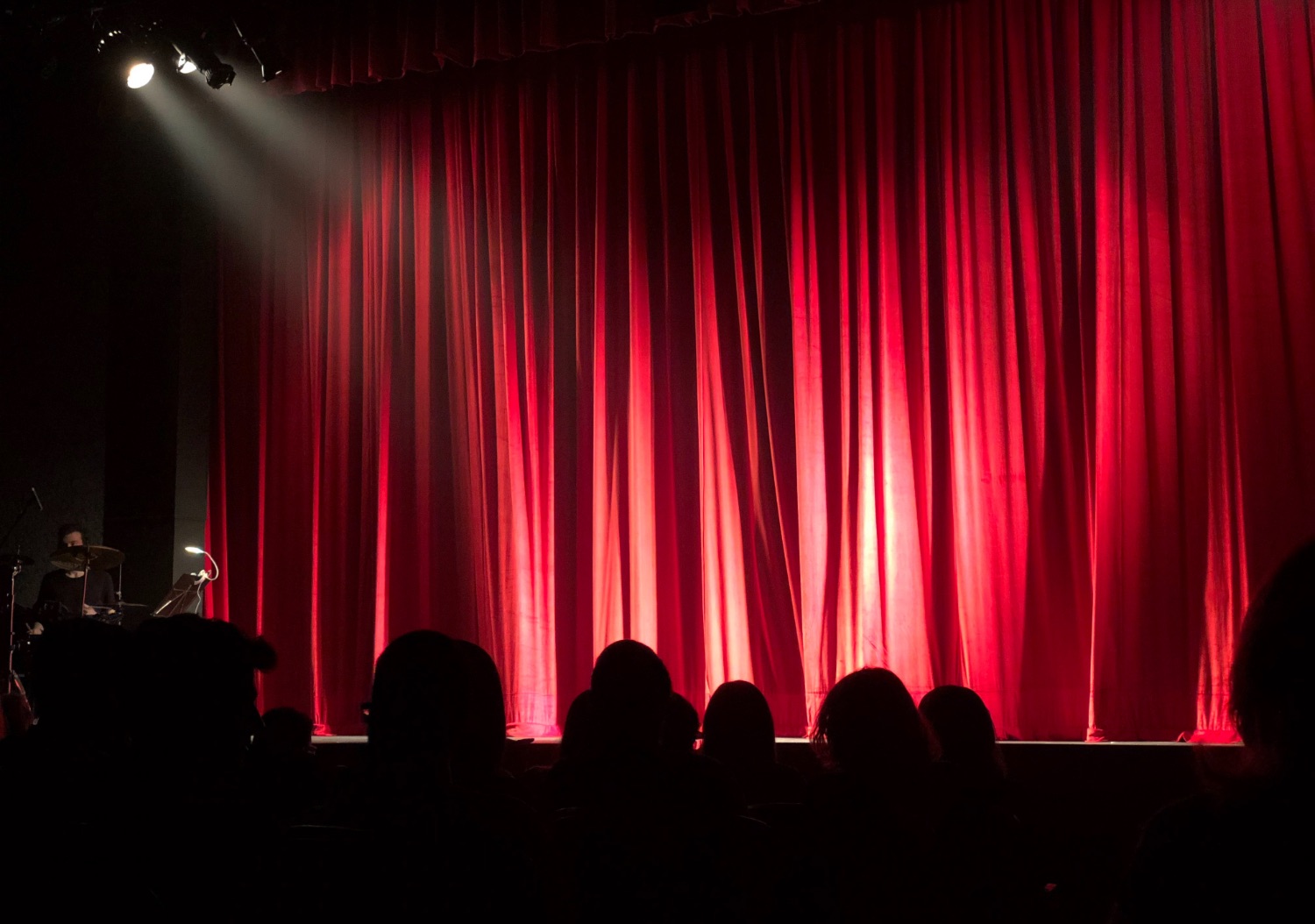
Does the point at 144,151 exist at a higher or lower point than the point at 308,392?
higher

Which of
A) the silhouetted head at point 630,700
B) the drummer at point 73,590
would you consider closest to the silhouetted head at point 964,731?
the silhouetted head at point 630,700

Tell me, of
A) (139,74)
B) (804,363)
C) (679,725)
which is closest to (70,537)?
(139,74)

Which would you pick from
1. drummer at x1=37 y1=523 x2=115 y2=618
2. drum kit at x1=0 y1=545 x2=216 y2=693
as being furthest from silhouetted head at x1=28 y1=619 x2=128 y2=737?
drummer at x1=37 y1=523 x2=115 y2=618

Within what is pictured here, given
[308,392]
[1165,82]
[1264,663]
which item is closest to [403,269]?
[308,392]

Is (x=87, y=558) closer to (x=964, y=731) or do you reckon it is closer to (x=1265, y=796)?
(x=964, y=731)

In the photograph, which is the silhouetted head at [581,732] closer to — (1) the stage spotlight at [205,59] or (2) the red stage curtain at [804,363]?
(2) the red stage curtain at [804,363]

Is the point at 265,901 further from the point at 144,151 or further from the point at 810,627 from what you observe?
the point at 144,151

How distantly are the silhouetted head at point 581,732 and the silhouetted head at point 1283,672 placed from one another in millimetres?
1432

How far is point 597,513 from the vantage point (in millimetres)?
6168

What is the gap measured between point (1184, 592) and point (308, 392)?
4934 mm

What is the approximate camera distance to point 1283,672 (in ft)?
3.11

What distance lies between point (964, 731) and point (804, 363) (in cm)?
337

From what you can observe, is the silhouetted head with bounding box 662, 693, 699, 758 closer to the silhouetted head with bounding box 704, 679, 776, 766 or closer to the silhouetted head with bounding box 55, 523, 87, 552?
the silhouetted head with bounding box 704, 679, 776, 766

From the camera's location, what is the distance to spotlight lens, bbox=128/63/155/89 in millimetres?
6445
